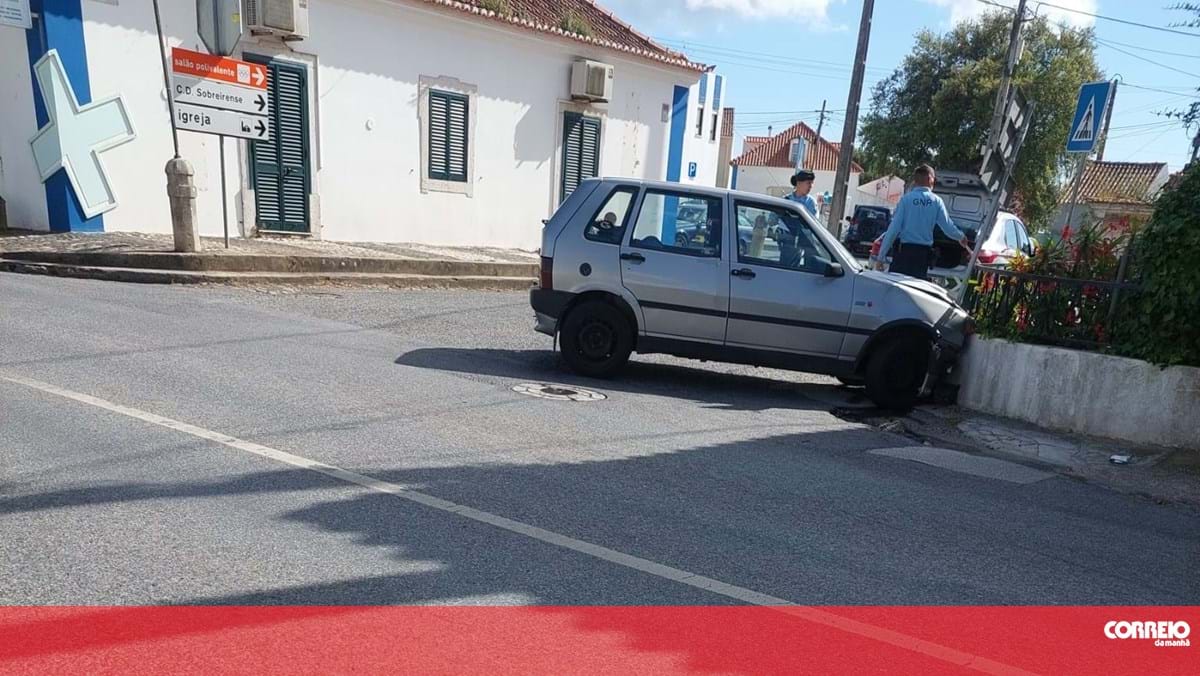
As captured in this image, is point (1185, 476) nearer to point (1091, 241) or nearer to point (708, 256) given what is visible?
point (1091, 241)

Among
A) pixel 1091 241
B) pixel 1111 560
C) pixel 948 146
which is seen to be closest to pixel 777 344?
pixel 1091 241

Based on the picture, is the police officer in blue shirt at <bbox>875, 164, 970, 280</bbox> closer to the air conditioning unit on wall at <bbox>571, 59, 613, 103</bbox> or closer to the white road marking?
the white road marking

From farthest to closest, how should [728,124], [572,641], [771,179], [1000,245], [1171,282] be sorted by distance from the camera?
[728,124] → [771,179] → [1000,245] → [1171,282] → [572,641]

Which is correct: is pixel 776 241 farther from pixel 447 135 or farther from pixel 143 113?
pixel 447 135

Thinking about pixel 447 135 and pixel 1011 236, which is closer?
pixel 1011 236

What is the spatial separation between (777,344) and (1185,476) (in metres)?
3.21

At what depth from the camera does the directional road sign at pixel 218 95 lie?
11.2m

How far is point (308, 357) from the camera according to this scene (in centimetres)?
744

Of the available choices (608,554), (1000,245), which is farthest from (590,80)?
(608,554)

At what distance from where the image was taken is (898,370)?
7.59m

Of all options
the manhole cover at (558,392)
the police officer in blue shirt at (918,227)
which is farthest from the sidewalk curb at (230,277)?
the police officer in blue shirt at (918,227)

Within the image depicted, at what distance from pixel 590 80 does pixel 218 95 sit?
29.0 ft

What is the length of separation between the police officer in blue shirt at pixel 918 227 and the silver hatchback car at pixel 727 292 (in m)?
1.65

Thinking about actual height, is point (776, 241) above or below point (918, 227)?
below
